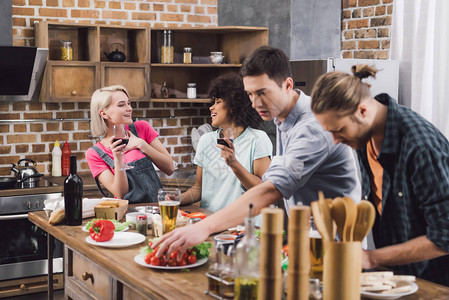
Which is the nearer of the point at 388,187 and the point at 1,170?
the point at 388,187

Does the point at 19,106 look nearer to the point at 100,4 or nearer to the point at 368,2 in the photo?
the point at 100,4

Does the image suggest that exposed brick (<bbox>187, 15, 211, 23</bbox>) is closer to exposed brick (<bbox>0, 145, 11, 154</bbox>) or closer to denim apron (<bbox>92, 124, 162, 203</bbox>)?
exposed brick (<bbox>0, 145, 11, 154</bbox>)

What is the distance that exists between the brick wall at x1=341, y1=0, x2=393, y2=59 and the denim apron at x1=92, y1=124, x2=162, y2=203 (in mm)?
2234

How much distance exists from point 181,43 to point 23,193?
1984mm

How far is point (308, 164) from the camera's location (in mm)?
2188

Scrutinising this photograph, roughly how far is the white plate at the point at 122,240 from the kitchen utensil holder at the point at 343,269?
979mm

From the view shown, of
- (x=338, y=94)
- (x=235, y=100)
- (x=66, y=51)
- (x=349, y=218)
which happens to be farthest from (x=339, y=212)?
(x=66, y=51)

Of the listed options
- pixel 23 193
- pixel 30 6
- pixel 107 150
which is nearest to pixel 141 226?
pixel 107 150

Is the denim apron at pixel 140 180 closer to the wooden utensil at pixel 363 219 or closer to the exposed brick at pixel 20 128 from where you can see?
the exposed brick at pixel 20 128

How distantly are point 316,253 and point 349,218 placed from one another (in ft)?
0.91

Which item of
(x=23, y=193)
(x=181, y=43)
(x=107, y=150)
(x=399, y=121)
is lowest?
(x=23, y=193)

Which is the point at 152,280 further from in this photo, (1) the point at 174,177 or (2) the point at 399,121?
(1) the point at 174,177

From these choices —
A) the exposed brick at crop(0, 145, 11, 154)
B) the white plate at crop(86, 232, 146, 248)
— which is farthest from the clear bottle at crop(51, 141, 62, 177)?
the white plate at crop(86, 232, 146, 248)

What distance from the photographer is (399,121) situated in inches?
77.8
